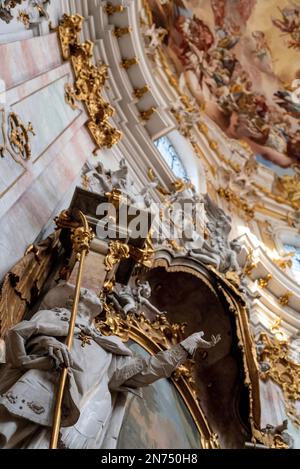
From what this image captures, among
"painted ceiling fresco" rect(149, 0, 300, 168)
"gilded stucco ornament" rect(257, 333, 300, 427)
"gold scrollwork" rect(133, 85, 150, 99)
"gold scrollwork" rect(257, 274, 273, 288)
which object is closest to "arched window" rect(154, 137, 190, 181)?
"gold scrollwork" rect(133, 85, 150, 99)

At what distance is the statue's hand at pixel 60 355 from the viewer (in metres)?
3.33

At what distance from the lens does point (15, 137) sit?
5684 mm

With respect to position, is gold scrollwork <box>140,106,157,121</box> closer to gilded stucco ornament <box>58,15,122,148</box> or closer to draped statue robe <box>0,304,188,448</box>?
gilded stucco ornament <box>58,15,122,148</box>

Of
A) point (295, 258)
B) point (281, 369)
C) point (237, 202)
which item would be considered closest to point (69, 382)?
point (281, 369)

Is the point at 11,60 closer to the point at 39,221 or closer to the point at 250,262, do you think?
the point at 39,221

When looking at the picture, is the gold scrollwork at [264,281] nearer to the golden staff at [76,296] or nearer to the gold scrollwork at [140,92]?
the gold scrollwork at [140,92]

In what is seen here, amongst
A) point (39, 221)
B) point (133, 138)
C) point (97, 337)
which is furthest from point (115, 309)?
point (133, 138)

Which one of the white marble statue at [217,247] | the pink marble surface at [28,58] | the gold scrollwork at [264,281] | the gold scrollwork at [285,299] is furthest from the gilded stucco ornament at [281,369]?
the pink marble surface at [28,58]

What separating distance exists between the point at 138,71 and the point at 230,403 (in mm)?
7867

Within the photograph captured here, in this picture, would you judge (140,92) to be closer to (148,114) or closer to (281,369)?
(148,114)

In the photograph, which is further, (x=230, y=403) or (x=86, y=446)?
(x=230, y=403)

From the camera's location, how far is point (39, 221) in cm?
579

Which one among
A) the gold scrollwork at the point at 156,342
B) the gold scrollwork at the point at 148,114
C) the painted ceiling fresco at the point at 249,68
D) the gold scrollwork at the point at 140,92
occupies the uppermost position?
the painted ceiling fresco at the point at 249,68

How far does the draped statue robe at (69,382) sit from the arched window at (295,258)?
9827mm
